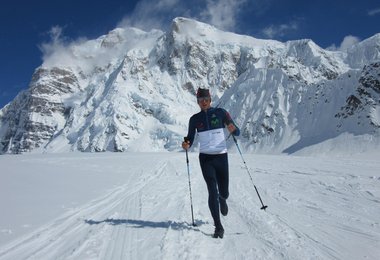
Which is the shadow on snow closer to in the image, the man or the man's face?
the man

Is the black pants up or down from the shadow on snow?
up

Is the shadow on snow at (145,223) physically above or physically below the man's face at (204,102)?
below

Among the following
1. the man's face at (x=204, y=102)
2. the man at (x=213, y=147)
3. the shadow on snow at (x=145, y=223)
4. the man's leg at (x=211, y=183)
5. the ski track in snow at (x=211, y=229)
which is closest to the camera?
the ski track in snow at (x=211, y=229)

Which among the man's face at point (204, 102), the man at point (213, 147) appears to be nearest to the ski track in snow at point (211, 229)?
the man at point (213, 147)

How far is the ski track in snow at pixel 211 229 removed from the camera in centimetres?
554

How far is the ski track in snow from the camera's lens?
218 inches

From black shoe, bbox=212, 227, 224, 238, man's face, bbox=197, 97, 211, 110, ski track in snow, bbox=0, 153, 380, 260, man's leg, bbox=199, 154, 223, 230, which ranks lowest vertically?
ski track in snow, bbox=0, 153, 380, 260

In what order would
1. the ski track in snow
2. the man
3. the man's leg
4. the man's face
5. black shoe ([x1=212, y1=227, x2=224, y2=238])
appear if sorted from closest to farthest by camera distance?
the ski track in snow
black shoe ([x1=212, y1=227, x2=224, y2=238])
the man's leg
the man
the man's face

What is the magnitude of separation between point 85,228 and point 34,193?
17.4ft

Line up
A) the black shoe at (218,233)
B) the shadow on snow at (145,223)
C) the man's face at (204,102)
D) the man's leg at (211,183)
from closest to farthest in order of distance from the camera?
1. the black shoe at (218,233)
2. the man's leg at (211,183)
3. the man's face at (204,102)
4. the shadow on snow at (145,223)

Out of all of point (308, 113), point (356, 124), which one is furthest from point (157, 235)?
point (308, 113)

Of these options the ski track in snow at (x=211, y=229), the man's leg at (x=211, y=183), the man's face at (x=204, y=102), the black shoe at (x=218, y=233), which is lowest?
the ski track in snow at (x=211, y=229)

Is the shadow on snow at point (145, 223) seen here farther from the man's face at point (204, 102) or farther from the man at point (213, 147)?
the man's face at point (204, 102)

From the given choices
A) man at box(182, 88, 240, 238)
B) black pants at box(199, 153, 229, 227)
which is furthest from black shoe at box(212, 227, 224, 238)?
man at box(182, 88, 240, 238)
